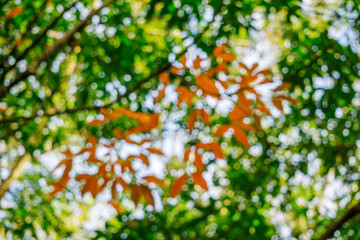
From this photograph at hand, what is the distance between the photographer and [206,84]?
2.08 metres

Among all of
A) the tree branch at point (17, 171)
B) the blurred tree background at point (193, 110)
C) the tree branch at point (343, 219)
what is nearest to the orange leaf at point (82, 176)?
the blurred tree background at point (193, 110)

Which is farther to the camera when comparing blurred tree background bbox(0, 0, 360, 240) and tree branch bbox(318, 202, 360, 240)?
blurred tree background bbox(0, 0, 360, 240)

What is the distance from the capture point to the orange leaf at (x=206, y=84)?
2033 millimetres

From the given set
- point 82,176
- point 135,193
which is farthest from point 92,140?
point 135,193

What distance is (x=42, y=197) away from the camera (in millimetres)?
3938

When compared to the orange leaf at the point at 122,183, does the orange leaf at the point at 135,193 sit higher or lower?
higher

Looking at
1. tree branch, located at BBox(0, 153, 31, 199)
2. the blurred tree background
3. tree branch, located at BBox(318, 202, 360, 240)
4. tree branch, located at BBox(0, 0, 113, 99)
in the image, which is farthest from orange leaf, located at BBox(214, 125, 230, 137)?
tree branch, located at BBox(0, 153, 31, 199)

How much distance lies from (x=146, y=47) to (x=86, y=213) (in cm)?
300

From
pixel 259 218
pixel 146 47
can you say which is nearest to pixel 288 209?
pixel 259 218

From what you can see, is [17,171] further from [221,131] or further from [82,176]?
[221,131]

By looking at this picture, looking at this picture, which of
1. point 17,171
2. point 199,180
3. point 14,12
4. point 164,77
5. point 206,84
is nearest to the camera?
point 199,180

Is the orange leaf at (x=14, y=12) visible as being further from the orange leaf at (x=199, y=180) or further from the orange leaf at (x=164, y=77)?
the orange leaf at (x=199, y=180)

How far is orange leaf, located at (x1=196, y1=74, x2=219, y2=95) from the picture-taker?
80.0 inches

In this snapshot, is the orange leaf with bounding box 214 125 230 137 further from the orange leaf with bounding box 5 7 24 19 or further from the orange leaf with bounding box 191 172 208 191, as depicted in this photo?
the orange leaf with bounding box 5 7 24 19
